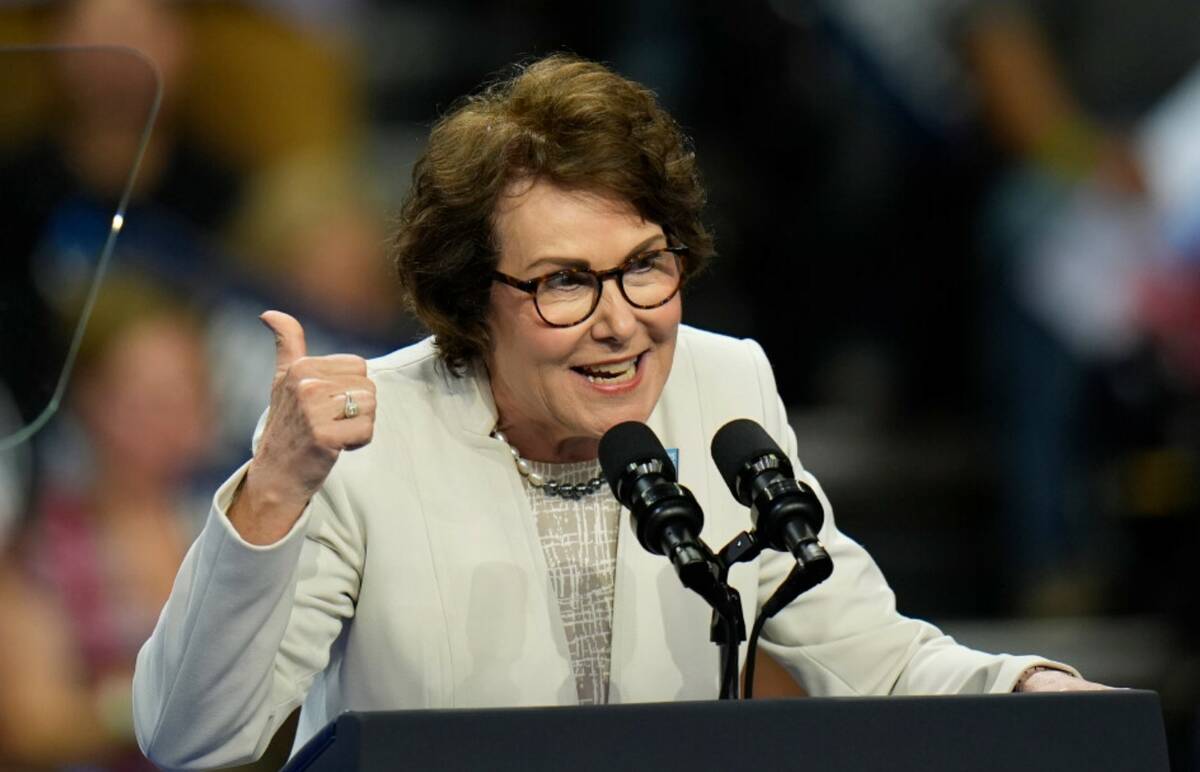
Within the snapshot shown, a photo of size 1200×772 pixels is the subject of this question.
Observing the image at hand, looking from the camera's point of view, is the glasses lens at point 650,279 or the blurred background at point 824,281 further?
the blurred background at point 824,281

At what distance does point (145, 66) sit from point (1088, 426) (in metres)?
2.98

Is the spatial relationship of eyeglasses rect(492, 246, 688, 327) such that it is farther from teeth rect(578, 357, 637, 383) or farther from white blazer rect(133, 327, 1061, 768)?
white blazer rect(133, 327, 1061, 768)

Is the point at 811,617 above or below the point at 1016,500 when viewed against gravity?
below

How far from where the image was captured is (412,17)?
4.44 meters

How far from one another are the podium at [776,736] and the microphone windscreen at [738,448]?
282mm

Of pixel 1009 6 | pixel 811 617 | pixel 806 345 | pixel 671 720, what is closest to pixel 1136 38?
pixel 1009 6

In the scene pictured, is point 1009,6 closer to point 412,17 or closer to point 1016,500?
point 1016,500

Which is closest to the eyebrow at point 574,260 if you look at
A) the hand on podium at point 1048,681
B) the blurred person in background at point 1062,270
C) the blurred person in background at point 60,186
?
the blurred person in background at point 60,186

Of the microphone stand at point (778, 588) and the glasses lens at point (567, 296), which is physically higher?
the glasses lens at point (567, 296)

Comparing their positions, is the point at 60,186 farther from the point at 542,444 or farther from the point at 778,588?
the point at 778,588

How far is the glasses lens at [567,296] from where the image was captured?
1755 mm

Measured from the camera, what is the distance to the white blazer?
1.58 meters

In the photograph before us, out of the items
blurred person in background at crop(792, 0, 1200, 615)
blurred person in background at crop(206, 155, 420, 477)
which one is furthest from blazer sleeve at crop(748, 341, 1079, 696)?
blurred person in background at crop(792, 0, 1200, 615)

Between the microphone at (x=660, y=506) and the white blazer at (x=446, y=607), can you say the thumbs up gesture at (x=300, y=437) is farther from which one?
the microphone at (x=660, y=506)
